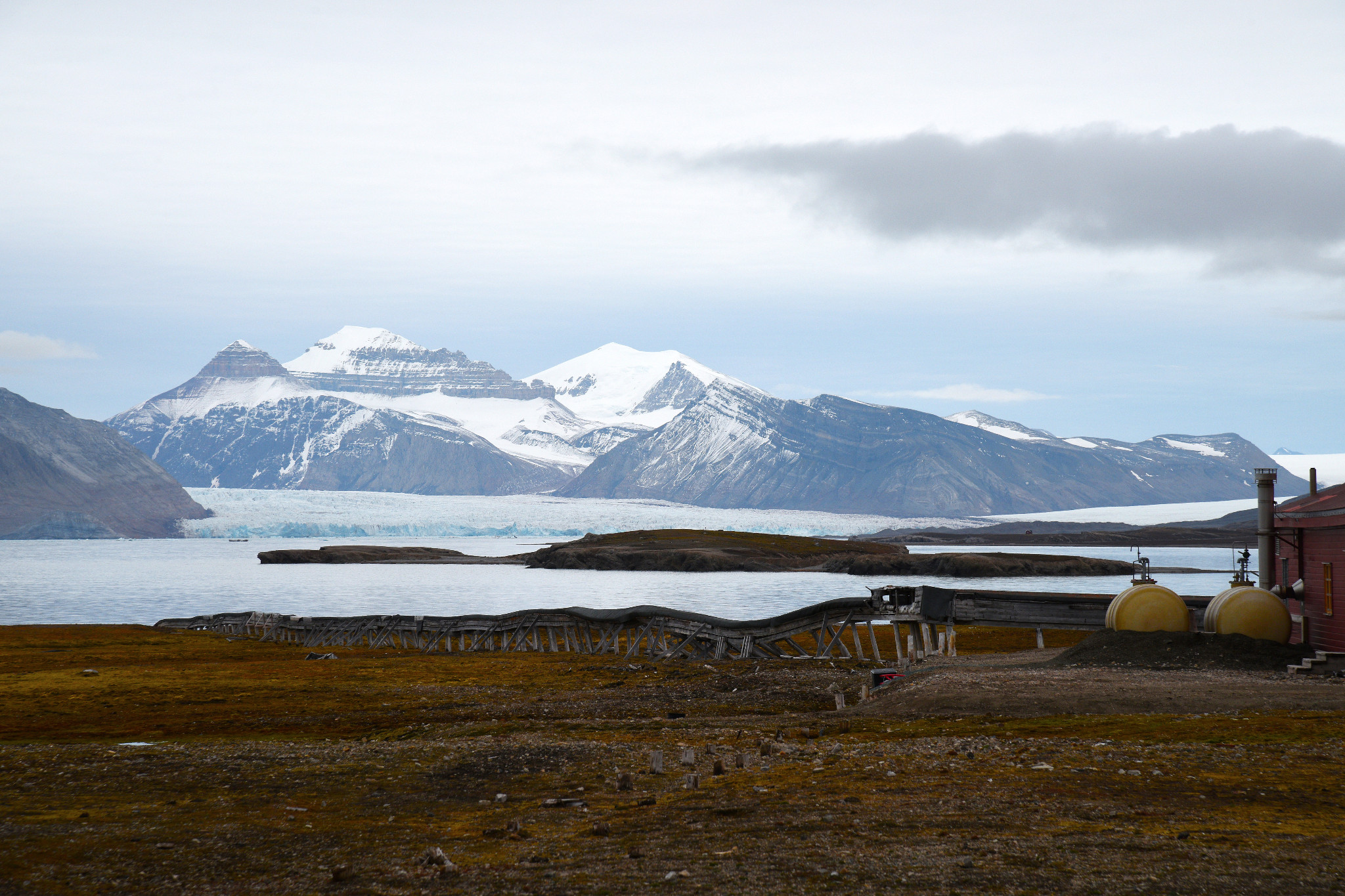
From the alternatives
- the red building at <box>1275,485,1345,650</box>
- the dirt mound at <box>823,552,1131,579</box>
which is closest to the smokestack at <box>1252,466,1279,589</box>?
the red building at <box>1275,485,1345,650</box>

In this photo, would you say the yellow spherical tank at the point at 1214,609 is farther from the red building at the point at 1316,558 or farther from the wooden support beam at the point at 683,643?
the wooden support beam at the point at 683,643

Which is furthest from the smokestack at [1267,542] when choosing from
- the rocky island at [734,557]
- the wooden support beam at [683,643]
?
the rocky island at [734,557]

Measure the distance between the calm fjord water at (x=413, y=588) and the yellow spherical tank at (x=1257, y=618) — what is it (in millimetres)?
46002

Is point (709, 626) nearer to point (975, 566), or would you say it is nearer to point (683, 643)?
point (683, 643)

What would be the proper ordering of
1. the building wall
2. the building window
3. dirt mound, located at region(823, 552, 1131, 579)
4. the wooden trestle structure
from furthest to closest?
dirt mound, located at region(823, 552, 1131, 579) < the wooden trestle structure < the building window < the building wall

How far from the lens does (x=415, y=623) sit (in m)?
57.7

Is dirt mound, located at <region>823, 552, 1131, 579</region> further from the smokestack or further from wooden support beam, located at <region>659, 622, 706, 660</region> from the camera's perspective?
the smokestack

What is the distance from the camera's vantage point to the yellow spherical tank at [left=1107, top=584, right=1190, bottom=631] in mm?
32844

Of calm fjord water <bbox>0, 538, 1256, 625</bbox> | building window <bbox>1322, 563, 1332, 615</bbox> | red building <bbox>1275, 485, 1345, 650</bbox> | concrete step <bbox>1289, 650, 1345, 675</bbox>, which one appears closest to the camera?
concrete step <bbox>1289, 650, 1345, 675</bbox>

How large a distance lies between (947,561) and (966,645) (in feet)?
288

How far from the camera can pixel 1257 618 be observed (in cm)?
3181

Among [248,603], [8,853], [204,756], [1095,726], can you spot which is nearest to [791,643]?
[1095,726]

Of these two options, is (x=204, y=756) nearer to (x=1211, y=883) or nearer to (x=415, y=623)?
(x=1211, y=883)

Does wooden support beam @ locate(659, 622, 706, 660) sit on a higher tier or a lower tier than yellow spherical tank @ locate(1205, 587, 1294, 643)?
lower
